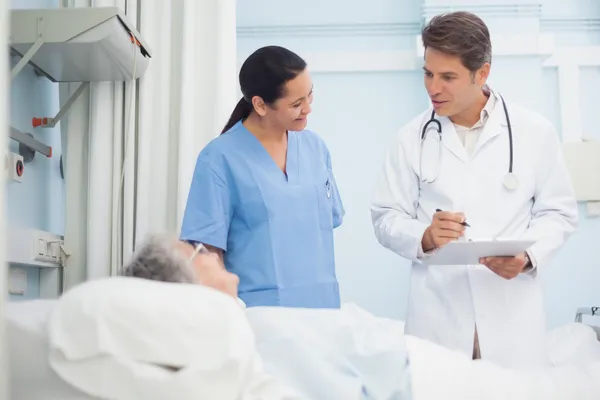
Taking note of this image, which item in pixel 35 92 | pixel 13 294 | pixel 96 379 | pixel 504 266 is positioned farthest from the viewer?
pixel 35 92

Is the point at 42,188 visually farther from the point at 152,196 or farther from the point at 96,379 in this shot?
the point at 96,379

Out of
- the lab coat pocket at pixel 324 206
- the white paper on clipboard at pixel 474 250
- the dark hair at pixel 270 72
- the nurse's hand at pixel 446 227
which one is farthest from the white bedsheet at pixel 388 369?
the dark hair at pixel 270 72

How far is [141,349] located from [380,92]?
9.57 feet

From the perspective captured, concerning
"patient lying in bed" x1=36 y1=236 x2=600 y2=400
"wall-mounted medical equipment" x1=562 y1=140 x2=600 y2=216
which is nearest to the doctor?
"patient lying in bed" x1=36 y1=236 x2=600 y2=400

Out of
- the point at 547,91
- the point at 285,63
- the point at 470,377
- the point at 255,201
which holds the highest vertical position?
the point at 547,91

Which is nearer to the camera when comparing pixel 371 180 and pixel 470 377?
pixel 470 377

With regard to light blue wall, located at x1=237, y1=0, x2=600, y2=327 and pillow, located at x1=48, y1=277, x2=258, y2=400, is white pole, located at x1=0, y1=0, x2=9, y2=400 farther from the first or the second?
light blue wall, located at x1=237, y1=0, x2=600, y2=327

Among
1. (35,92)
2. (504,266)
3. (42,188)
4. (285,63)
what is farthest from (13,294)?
(504,266)

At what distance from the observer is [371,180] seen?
3750 millimetres

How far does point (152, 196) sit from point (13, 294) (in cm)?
53

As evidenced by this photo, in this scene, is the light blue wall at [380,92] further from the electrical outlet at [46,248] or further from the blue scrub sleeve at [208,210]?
the blue scrub sleeve at [208,210]

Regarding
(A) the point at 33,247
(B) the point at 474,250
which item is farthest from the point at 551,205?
(A) the point at 33,247

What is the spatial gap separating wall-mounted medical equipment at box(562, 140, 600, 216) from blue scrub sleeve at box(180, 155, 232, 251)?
6.93ft

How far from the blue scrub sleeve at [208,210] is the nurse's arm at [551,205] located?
0.77 metres
